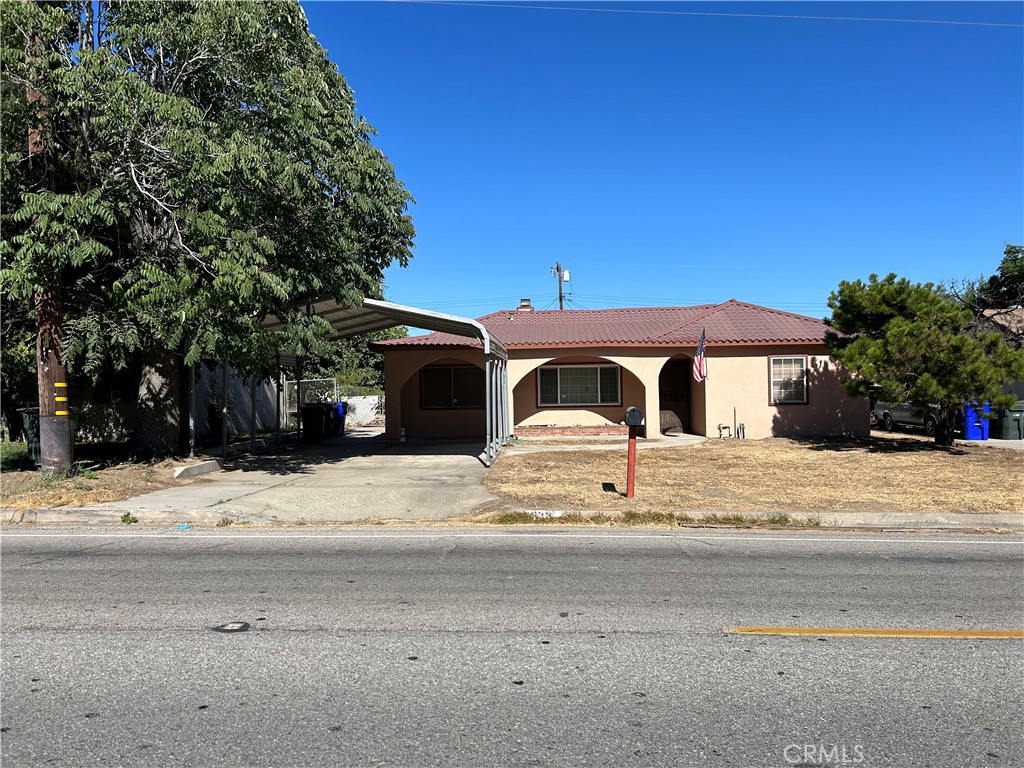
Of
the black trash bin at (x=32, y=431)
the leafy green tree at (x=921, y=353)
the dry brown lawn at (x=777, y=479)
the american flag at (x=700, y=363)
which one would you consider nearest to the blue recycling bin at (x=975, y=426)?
the dry brown lawn at (x=777, y=479)

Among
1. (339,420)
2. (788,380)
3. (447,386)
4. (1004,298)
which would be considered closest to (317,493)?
(447,386)

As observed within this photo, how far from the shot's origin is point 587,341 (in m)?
21.3

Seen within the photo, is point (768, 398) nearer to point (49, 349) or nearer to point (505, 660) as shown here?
point (49, 349)

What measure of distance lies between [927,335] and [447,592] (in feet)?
45.3

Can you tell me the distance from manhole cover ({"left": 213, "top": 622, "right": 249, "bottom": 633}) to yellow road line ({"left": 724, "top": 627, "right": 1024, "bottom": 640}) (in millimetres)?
3292

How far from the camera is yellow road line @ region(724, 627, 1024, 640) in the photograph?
507cm

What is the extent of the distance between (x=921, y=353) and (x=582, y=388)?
30.5 feet

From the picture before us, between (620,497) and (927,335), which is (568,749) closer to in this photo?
(620,497)

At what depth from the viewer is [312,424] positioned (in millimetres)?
22453

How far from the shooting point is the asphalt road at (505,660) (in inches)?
138

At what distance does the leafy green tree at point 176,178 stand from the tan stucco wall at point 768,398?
1144cm

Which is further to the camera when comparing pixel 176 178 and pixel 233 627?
pixel 176 178

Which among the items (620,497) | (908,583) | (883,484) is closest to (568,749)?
(908,583)

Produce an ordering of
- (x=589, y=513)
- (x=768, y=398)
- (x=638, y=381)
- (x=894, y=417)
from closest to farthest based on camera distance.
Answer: (x=589, y=513), (x=768, y=398), (x=638, y=381), (x=894, y=417)
